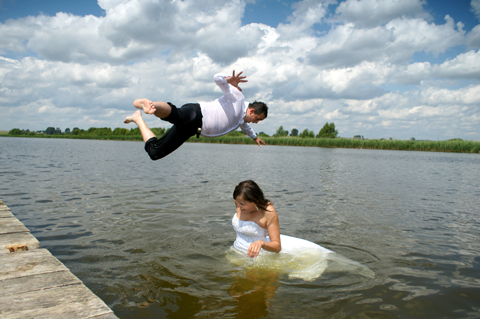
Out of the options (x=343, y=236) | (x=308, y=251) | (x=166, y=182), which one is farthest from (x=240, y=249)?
(x=166, y=182)

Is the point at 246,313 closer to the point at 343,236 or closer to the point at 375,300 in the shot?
the point at 375,300

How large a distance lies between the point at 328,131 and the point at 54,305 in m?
98.9

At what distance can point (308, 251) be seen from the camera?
6234 mm

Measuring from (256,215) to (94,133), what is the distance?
5968 inches

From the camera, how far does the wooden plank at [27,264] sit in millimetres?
3561

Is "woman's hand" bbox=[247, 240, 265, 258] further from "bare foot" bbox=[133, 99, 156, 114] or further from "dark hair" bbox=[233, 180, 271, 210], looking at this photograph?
"bare foot" bbox=[133, 99, 156, 114]

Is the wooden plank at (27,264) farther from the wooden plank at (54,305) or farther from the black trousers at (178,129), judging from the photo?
the black trousers at (178,129)

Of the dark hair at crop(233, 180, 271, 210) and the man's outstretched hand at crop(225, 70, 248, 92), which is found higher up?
the man's outstretched hand at crop(225, 70, 248, 92)

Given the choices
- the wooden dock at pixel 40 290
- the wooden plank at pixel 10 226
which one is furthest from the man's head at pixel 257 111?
the wooden plank at pixel 10 226

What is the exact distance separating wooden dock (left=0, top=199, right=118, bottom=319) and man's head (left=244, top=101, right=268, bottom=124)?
3642 millimetres

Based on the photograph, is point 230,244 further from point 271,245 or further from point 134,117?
point 134,117

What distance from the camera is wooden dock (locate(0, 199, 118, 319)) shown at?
2.77 meters

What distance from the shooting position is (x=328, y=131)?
96.8m

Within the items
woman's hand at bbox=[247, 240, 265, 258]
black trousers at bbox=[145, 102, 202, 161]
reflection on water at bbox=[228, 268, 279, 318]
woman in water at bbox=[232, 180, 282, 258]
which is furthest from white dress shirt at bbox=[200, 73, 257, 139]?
reflection on water at bbox=[228, 268, 279, 318]
